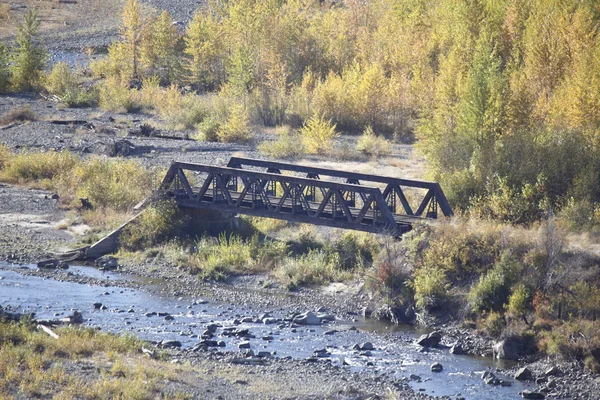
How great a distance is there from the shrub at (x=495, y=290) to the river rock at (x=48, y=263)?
12.6 metres

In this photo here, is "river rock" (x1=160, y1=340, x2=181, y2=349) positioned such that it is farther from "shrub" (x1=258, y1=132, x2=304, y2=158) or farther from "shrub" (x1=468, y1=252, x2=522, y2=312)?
"shrub" (x1=258, y1=132, x2=304, y2=158)

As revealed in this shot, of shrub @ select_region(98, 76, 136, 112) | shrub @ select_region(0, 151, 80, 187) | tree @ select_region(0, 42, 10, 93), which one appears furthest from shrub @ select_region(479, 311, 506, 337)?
tree @ select_region(0, 42, 10, 93)

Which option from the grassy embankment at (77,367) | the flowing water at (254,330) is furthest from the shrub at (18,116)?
the grassy embankment at (77,367)

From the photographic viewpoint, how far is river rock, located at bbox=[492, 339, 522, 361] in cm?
2114

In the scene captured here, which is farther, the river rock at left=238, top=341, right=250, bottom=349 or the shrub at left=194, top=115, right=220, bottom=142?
the shrub at left=194, top=115, right=220, bottom=142

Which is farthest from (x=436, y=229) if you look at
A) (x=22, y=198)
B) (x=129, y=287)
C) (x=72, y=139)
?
(x=72, y=139)

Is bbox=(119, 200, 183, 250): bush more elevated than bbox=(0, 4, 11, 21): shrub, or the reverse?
bbox=(0, 4, 11, 21): shrub

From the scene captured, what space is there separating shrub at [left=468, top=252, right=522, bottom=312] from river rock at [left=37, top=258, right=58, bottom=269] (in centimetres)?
1261

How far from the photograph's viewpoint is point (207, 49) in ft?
220

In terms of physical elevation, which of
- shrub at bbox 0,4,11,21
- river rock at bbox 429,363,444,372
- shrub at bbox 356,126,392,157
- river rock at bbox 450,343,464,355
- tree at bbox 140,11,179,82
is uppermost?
shrub at bbox 0,4,11,21

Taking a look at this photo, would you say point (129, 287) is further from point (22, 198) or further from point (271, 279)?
point (22, 198)

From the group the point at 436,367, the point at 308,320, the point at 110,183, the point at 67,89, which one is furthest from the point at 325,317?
the point at 67,89

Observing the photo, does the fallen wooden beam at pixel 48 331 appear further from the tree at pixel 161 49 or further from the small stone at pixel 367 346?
the tree at pixel 161 49

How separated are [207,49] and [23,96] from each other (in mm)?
12759
